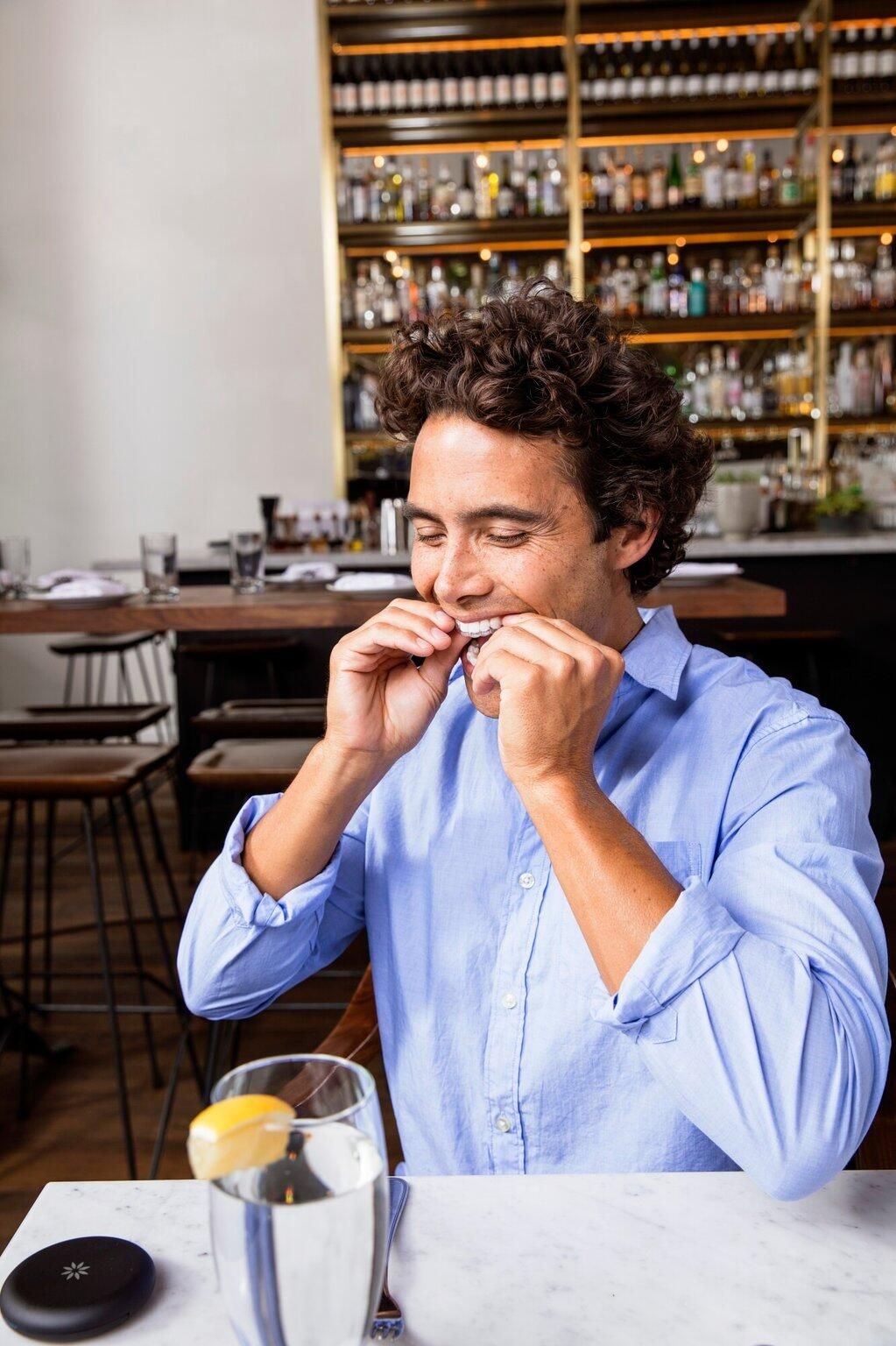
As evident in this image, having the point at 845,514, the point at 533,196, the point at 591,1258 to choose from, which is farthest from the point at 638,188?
the point at 591,1258

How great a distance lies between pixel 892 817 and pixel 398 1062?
369cm

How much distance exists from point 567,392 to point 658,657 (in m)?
0.27

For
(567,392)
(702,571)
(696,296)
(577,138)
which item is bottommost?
(702,571)

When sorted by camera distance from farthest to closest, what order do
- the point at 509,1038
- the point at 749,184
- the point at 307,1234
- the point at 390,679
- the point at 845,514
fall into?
the point at 749,184
the point at 845,514
the point at 390,679
the point at 509,1038
the point at 307,1234

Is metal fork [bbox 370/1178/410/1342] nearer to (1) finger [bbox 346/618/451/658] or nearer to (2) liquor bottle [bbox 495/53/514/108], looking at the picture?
(1) finger [bbox 346/618/451/658]

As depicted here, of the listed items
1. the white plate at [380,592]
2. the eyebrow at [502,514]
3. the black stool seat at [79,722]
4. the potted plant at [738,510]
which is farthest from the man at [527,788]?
the potted plant at [738,510]

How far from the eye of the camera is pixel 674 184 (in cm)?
587

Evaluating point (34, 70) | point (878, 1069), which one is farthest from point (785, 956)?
point (34, 70)

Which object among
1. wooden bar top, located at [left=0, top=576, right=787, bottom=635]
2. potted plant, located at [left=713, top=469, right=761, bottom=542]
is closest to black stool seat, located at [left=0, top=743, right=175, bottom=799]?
wooden bar top, located at [left=0, top=576, right=787, bottom=635]

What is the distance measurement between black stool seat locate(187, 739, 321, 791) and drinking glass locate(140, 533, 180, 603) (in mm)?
434

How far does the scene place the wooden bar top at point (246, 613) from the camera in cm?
268

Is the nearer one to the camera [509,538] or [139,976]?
[509,538]

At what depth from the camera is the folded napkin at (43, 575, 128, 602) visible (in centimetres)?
286

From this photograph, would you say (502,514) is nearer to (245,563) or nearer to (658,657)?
(658,657)
